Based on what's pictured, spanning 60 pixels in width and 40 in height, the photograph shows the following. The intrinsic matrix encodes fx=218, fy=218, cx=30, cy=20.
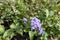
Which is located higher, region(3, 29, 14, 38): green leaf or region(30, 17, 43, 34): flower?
region(30, 17, 43, 34): flower

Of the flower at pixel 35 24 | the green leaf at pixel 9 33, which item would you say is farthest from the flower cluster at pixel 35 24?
the green leaf at pixel 9 33

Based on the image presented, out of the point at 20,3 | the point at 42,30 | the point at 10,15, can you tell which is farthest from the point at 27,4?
the point at 42,30

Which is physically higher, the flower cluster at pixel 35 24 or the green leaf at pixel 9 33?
the flower cluster at pixel 35 24

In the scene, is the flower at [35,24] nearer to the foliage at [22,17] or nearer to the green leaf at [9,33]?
the foliage at [22,17]

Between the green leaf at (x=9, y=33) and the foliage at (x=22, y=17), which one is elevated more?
the foliage at (x=22, y=17)

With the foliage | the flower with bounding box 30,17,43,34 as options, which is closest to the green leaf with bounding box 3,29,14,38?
the foliage

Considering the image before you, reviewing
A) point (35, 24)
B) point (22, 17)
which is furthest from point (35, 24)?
point (22, 17)

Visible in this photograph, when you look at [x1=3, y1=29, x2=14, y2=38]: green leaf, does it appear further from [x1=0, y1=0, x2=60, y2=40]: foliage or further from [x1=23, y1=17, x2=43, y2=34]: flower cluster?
[x1=23, y1=17, x2=43, y2=34]: flower cluster

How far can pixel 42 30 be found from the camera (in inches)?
116

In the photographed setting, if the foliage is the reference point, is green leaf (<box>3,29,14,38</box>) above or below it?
below

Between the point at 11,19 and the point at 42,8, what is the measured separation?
20.0 inches

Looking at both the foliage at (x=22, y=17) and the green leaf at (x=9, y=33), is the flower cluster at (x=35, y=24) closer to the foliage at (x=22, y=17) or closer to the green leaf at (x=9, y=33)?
the foliage at (x=22, y=17)

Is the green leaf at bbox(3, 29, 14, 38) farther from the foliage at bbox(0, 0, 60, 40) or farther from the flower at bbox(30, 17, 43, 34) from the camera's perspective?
the flower at bbox(30, 17, 43, 34)

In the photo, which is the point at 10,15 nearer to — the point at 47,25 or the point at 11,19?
the point at 11,19
